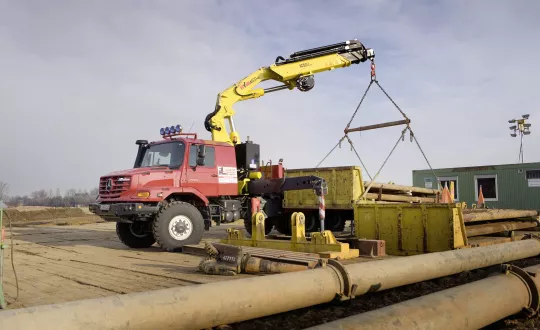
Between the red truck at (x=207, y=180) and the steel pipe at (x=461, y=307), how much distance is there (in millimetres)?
4182

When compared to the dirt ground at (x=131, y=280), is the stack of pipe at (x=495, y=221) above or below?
above

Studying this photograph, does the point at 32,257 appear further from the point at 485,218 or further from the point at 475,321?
the point at 485,218

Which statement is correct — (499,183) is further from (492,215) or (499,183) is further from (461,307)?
(461,307)

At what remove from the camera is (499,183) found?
21.8 m

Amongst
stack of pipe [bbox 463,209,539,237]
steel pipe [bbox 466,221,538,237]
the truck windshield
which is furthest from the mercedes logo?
steel pipe [bbox 466,221,538,237]

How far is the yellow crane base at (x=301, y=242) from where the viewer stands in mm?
6793

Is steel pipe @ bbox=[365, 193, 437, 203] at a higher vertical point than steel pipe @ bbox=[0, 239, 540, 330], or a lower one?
higher

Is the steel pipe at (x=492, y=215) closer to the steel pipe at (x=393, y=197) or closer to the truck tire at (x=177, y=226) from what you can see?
the steel pipe at (x=393, y=197)

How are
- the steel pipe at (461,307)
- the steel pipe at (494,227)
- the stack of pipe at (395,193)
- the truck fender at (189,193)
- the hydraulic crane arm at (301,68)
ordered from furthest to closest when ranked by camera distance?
the hydraulic crane arm at (301,68) → the stack of pipe at (395,193) → the truck fender at (189,193) → the steel pipe at (494,227) → the steel pipe at (461,307)

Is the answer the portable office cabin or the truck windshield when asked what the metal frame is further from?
the truck windshield

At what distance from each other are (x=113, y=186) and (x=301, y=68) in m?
6.12

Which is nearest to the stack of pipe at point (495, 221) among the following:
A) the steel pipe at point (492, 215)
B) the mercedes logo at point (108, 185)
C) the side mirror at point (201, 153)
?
the steel pipe at point (492, 215)

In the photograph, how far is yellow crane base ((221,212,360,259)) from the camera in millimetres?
6793

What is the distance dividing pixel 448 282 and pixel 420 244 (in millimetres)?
1859
